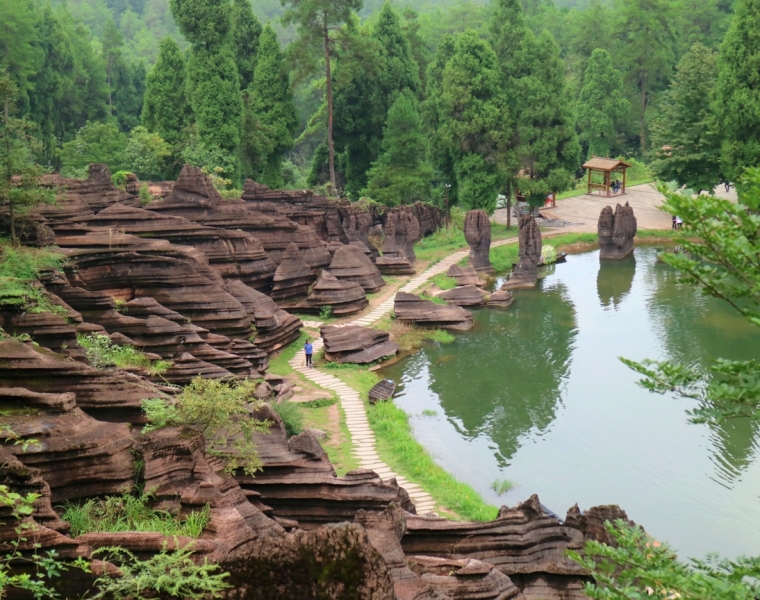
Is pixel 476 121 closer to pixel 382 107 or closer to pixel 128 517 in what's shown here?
pixel 382 107

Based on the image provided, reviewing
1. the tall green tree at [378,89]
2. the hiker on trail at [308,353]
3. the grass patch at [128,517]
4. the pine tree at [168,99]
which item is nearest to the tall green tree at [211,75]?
the pine tree at [168,99]

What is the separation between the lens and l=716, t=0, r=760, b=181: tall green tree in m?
46.4

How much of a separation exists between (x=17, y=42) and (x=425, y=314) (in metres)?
34.9

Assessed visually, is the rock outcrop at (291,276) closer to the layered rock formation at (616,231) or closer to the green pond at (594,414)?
the green pond at (594,414)

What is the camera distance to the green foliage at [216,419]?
16859 millimetres

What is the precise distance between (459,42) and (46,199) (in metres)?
29.3

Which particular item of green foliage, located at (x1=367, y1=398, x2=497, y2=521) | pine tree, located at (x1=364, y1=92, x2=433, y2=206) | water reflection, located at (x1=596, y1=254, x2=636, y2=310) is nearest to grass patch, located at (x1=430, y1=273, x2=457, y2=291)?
water reflection, located at (x1=596, y1=254, x2=636, y2=310)

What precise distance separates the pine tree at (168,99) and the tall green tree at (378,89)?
894 centimetres

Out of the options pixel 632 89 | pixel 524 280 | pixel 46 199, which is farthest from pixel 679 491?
pixel 632 89

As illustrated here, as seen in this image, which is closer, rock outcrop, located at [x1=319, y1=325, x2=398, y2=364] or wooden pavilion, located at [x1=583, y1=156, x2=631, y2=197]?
rock outcrop, located at [x1=319, y1=325, x2=398, y2=364]

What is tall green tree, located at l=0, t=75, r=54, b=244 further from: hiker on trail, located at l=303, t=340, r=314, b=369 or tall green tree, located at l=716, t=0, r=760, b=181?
tall green tree, located at l=716, t=0, r=760, b=181

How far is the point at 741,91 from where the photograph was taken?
154 feet

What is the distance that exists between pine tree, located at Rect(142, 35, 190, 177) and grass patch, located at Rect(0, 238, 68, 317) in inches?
1094

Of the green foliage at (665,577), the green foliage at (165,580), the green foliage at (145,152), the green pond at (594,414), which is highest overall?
the green foliage at (145,152)
